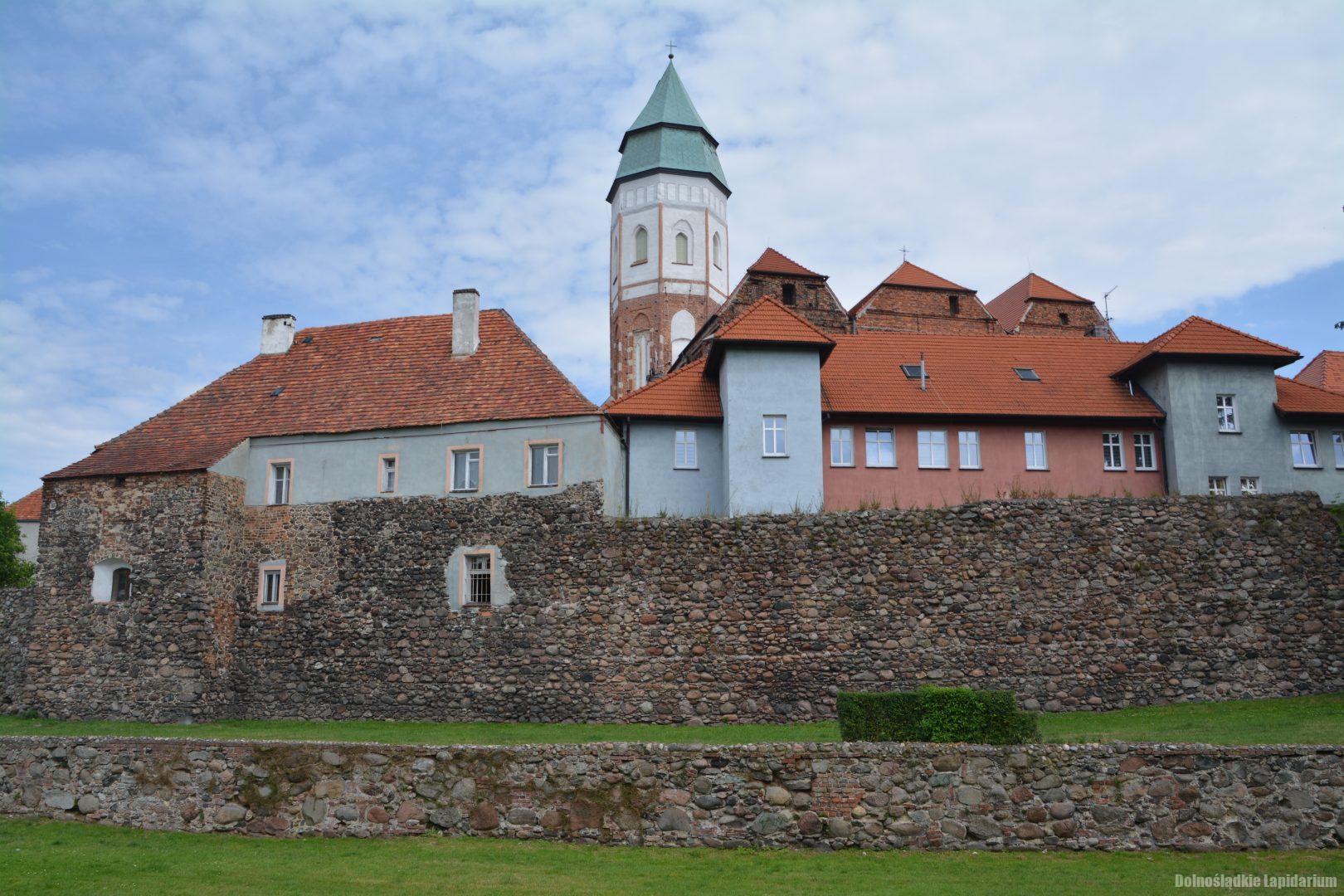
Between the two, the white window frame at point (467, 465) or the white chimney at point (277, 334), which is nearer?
the white window frame at point (467, 465)

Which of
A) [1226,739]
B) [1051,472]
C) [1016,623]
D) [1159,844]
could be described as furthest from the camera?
[1051,472]

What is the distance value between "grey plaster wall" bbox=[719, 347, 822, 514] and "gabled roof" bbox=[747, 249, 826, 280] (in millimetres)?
12680

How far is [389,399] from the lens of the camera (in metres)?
29.8

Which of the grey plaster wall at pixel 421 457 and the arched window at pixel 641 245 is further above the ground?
the arched window at pixel 641 245

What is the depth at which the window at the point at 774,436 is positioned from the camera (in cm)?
2770

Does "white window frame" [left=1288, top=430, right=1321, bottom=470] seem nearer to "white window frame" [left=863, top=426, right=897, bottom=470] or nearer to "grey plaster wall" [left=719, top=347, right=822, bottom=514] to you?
"white window frame" [left=863, top=426, right=897, bottom=470]

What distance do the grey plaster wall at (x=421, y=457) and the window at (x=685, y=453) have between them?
168 cm

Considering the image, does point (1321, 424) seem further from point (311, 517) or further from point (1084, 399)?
point (311, 517)

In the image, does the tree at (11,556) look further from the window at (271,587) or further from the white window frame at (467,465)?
the white window frame at (467,465)

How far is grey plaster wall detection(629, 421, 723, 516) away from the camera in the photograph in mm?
28469

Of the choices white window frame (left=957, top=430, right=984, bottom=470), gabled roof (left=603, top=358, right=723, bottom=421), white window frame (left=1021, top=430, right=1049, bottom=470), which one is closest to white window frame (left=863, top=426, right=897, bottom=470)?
white window frame (left=957, top=430, right=984, bottom=470)

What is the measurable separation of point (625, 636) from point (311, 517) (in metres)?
9.59

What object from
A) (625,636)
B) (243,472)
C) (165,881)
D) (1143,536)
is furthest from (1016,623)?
(243,472)

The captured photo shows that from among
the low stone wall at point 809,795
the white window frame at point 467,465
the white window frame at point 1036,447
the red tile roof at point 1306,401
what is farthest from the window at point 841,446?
the low stone wall at point 809,795
